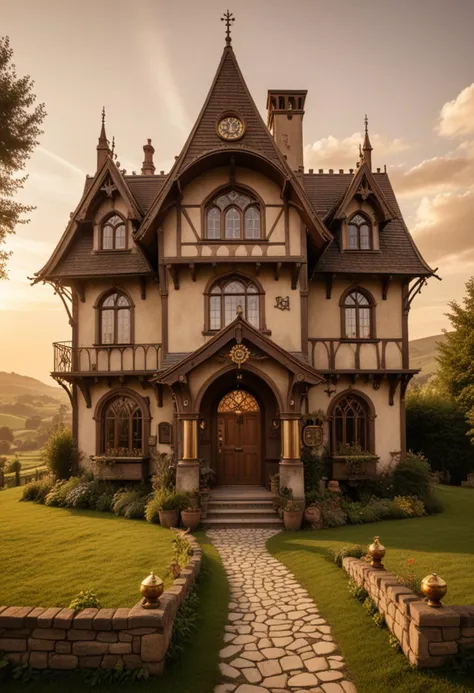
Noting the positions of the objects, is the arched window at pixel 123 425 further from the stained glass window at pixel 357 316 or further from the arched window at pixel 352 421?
the stained glass window at pixel 357 316

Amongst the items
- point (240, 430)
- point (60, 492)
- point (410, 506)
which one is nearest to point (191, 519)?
point (240, 430)

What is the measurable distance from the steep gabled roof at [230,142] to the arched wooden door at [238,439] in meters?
Answer: 6.68

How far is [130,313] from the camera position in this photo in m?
19.0

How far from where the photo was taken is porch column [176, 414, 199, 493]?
1498 centimetres

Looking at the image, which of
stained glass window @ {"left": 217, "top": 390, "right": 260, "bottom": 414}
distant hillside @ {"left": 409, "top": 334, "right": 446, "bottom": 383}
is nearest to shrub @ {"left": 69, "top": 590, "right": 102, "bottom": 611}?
stained glass window @ {"left": 217, "top": 390, "right": 260, "bottom": 414}

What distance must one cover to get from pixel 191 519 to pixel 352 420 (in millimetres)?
7854

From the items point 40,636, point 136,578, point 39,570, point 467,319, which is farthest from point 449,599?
point 467,319

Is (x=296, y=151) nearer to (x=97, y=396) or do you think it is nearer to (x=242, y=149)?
(x=242, y=149)

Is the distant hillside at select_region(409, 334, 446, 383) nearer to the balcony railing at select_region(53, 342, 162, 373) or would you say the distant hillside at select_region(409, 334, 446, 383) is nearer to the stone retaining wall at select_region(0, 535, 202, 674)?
the balcony railing at select_region(53, 342, 162, 373)

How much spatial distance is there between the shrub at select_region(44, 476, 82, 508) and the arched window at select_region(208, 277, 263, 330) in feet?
25.6

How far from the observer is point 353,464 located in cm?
1773

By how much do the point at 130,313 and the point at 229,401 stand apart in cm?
529

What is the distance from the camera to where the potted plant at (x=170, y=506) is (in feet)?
46.3

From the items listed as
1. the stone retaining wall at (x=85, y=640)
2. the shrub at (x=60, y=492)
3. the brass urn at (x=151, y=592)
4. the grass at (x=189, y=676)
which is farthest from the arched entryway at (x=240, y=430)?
the stone retaining wall at (x=85, y=640)
